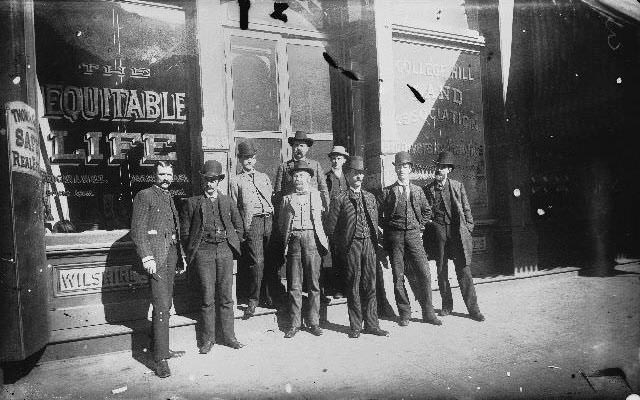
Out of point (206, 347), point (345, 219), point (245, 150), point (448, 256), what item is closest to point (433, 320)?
point (448, 256)

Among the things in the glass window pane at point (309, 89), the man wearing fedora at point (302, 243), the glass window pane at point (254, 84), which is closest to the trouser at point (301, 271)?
the man wearing fedora at point (302, 243)

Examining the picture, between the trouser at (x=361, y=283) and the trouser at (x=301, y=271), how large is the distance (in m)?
0.42

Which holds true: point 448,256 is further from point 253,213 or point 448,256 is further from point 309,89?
point 309,89

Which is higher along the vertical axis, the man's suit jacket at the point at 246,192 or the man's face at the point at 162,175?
the man's face at the point at 162,175

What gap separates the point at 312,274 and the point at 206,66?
338cm

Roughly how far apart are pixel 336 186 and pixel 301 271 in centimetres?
148

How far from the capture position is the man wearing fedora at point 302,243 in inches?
220

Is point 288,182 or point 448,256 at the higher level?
point 288,182

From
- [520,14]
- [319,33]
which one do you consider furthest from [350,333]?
[520,14]

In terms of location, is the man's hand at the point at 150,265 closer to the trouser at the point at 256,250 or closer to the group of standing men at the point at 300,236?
the group of standing men at the point at 300,236

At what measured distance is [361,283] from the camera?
574 centimetres

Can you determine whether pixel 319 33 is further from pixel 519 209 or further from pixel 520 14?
pixel 519 209

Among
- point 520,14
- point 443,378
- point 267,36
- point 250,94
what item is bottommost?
point 443,378

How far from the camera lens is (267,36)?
7.43m
